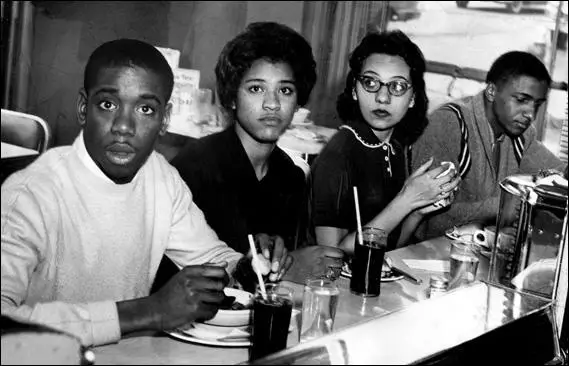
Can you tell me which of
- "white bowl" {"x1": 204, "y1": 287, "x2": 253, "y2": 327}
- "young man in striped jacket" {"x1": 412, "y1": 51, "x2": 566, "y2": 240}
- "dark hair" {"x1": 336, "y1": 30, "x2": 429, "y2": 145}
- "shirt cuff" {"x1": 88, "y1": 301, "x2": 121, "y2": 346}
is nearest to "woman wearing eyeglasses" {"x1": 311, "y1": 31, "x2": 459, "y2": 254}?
"dark hair" {"x1": 336, "y1": 30, "x2": 429, "y2": 145}

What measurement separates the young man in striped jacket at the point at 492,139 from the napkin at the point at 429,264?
66mm

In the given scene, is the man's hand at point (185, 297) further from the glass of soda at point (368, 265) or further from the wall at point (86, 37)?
the glass of soda at point (368, 265)

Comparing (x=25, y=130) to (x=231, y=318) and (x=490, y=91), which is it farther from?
(x=490, y=91)

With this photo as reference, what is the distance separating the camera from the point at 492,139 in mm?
2012

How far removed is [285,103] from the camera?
1.41 meters

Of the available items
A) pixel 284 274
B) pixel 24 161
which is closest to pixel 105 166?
pixel 24 161

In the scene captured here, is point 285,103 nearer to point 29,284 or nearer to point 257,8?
point 257,8

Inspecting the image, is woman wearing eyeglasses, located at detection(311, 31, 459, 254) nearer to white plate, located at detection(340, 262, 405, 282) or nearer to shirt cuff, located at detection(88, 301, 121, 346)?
white plate, located at detection(340, 262, 405, 282)

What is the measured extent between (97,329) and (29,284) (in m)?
0.12

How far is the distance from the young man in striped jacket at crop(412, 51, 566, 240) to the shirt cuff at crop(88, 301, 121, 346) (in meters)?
1.00

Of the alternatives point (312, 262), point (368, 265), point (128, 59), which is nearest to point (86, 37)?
point (128, 59)

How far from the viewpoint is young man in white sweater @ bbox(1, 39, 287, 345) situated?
1055 millimetres

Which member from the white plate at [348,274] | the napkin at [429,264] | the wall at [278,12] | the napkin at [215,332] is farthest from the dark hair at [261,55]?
the napkin at [429,264]

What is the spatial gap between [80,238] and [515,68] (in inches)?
51.0
